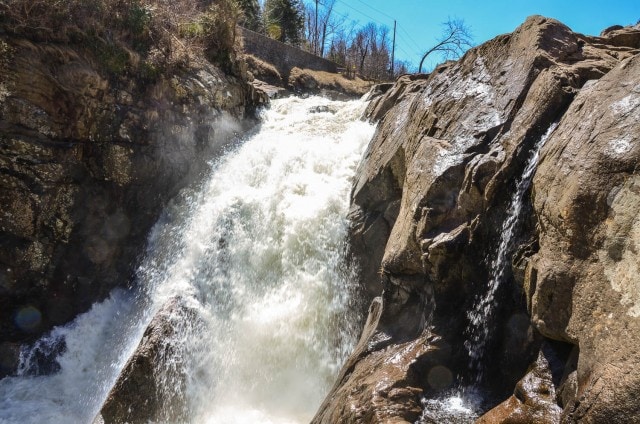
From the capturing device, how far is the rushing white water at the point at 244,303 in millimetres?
7066

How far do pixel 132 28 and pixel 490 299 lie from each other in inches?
385

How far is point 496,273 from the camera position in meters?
5.12

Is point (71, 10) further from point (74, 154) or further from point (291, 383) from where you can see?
point (291, 383)

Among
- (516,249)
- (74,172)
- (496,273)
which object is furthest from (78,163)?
(516,249)

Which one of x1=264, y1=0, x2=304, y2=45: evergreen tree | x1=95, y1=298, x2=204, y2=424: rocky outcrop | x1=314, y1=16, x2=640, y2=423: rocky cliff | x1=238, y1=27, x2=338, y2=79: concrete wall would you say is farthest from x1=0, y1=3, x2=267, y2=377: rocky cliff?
x1=264, y1=0, x2=304, y2=45: evergreen tree

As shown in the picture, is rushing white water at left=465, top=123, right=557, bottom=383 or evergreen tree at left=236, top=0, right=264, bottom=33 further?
evergreen tree at left=236, top=0, right=264, bottom=33

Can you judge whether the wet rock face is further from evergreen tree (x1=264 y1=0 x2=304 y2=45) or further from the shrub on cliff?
evergreen tree (x1=264 y1=0 x2=304 y2=45)

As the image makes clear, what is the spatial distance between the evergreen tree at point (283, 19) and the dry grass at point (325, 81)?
7171 mm

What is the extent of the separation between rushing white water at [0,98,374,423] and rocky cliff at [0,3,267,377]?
603 mm

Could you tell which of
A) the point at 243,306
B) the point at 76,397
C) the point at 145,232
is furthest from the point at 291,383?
the point at 145,232

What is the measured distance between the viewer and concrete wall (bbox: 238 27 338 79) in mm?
23016

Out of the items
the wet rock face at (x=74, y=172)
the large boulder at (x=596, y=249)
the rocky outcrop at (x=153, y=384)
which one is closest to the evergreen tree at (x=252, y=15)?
the wet rock face at (x=74, y=172)

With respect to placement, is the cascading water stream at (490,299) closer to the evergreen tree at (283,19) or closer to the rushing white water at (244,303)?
the rushing white water at (244,303)

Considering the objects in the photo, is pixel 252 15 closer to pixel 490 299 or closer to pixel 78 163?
pixel 78 163
